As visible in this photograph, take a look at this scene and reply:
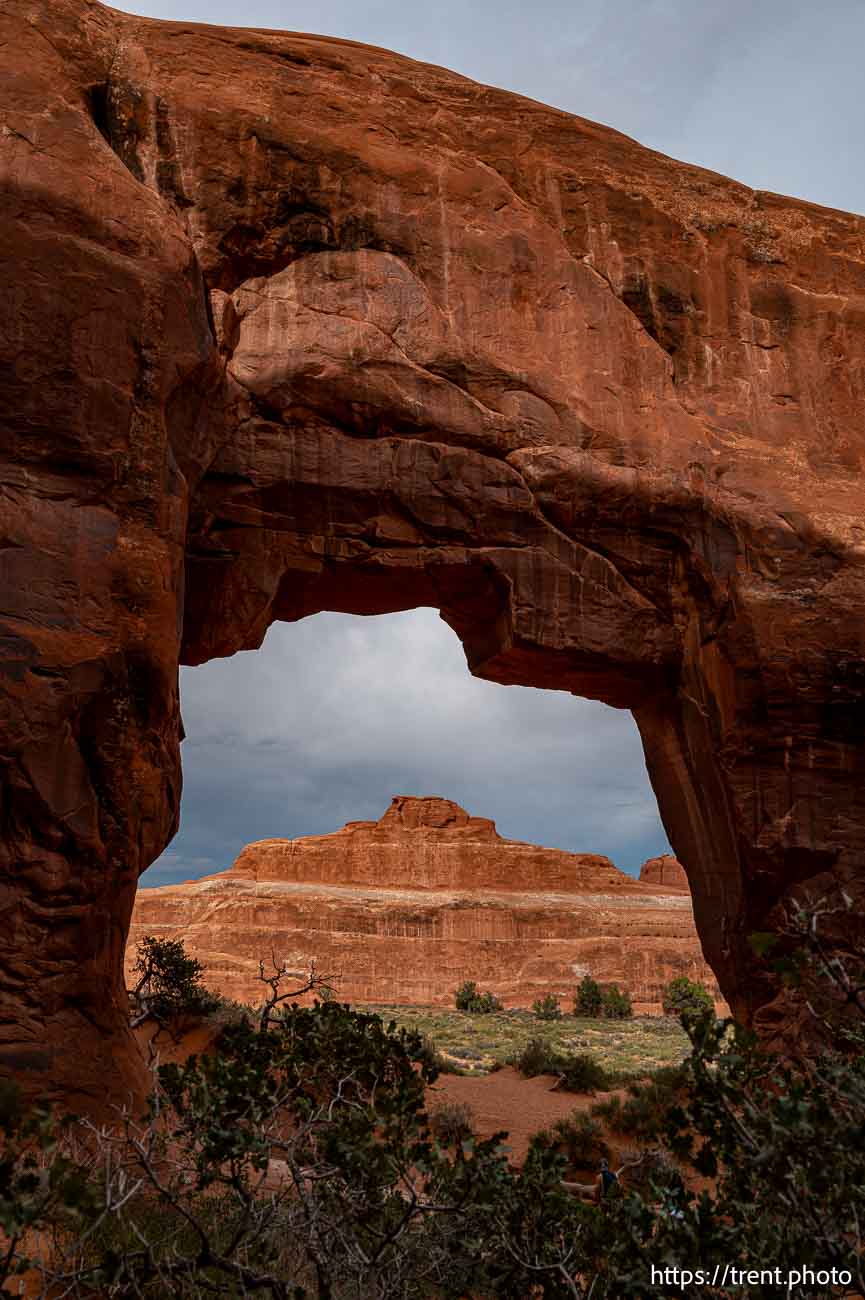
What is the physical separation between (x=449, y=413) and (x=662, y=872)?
213 feet

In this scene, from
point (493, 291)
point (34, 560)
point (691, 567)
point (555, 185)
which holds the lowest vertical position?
point (34, 560)

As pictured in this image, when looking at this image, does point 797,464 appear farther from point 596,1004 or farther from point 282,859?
point 282,859

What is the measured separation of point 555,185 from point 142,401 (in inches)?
279

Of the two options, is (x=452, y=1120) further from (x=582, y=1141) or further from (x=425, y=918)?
(x=425, y=918)

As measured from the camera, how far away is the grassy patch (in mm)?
22734

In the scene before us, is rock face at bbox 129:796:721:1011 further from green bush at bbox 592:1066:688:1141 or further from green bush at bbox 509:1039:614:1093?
green bush at bbox 592:1066:688:1141

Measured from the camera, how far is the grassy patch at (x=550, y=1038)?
22.7m

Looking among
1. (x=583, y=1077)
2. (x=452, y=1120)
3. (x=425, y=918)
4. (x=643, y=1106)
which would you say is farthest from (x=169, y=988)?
(x=425, y=918)

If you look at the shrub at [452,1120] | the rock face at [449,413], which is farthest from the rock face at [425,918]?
the rock face at [449,413]

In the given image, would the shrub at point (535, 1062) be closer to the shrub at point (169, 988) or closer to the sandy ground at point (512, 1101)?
the sandy ground at point (512, 1101)

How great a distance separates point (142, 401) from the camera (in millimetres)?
9570

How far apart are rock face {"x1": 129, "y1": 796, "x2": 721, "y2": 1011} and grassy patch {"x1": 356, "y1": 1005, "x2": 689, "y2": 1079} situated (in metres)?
10.9

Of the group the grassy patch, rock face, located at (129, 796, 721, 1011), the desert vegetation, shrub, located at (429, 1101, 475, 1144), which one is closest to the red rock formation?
rock face, located at (129, 796, 721, 1011)

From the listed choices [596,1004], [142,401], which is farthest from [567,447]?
[596,1004]
